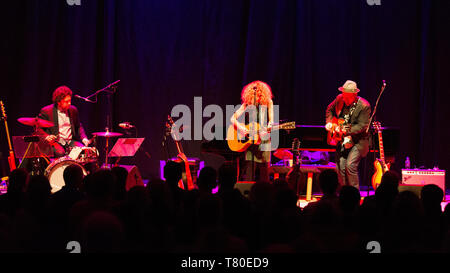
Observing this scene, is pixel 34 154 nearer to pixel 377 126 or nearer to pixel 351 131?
pixel 351 131

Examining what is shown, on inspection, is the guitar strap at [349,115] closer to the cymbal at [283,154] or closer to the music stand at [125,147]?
the cymbal at [283,154]

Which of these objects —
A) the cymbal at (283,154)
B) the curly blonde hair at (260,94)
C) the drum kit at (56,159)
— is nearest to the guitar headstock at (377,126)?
the cymbal at (283,154)

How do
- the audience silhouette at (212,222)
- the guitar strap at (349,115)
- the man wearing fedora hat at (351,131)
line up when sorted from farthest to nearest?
the guitar strap at (349,115) < the man wearing fedora hat at (351,131) < the audience silhouette at (212,222)

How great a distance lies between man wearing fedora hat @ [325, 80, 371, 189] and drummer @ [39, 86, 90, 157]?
4.47 m

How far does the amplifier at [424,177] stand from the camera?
8.48m

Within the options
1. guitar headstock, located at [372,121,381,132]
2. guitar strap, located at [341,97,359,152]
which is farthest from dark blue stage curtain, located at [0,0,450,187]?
guitar strap, located at [341,97,359,152]

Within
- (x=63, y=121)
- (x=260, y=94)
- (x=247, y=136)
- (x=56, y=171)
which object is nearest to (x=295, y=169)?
(x=247, y=136)

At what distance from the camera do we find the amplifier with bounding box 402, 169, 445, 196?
8.48 m

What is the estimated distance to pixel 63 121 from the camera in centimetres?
844

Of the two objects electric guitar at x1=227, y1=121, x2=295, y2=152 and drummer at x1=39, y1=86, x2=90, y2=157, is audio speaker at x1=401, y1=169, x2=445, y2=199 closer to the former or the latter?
electric guitar at x1=227, y1=121, x2=295, y2=152

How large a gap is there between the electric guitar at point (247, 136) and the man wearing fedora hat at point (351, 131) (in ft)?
2.57

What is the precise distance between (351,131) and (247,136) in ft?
5.60
